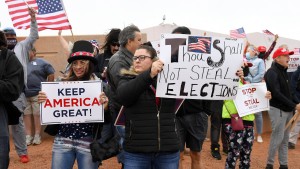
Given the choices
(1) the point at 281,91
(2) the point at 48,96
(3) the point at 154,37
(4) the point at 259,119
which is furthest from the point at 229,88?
(3) the point at 154,37

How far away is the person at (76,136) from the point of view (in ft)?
12.3

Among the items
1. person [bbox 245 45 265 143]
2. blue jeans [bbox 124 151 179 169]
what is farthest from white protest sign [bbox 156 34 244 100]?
person [bbox 245 45 265 143]

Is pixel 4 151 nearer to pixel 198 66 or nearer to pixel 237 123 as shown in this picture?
pixel 198 66

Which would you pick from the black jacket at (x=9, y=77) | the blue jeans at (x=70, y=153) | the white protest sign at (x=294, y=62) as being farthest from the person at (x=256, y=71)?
the black jacket at (x=9, y=77)

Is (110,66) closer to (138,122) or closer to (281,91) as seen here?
(138,122)

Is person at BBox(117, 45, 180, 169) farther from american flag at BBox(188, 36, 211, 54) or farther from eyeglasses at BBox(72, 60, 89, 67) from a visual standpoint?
eyeglasses at BBox(72, 60, 89, 67)

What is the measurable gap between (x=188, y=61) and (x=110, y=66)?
1288mm

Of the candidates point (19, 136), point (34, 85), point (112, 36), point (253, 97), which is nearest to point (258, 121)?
point (253, 97)

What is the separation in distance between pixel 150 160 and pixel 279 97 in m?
3.78

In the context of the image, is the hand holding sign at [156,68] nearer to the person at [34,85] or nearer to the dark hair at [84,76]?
the dark hair at [84,76]

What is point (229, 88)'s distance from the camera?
3.84 metres

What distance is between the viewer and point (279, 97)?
656 centimetres

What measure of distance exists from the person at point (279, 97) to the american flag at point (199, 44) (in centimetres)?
326

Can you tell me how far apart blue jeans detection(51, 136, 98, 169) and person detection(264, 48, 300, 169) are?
3958 millimetres
